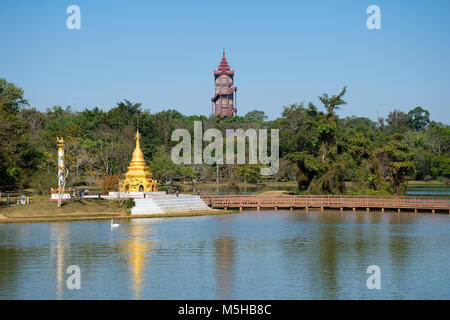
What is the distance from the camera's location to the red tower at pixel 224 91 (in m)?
191

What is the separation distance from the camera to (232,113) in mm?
191750

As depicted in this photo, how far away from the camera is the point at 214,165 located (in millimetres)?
114500

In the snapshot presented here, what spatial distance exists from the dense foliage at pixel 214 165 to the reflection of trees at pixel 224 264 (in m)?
22.0

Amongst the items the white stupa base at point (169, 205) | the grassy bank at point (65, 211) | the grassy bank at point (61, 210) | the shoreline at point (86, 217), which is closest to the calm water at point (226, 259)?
Answer: the shoreline at point (86, 217)

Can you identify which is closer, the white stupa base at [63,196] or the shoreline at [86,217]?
the shoreline at [86,217]

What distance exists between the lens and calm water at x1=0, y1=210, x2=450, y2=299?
2672cm

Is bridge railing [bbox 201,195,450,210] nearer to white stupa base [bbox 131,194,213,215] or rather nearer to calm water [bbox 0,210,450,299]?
white stupa base [bbox 131,194,213,215]

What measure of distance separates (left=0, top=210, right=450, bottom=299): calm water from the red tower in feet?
460

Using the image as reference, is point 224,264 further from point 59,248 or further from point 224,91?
point 224,91

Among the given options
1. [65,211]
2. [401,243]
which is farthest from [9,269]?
[401,243]

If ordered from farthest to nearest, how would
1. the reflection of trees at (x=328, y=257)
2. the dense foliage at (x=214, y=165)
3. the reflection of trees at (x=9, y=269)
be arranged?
1. the dense foliage at (x=214, y=165)
2. the reflection of trees at (x=328, y=257)
3. the reflection of trees at (x=9, y=269)

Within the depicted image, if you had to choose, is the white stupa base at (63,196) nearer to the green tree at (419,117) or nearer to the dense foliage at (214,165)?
the dense foliage at (214,165)

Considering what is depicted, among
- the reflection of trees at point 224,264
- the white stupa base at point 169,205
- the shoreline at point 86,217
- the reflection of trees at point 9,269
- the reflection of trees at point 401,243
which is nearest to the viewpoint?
the reflection of trees at point 9,269

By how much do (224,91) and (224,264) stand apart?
16182cm
